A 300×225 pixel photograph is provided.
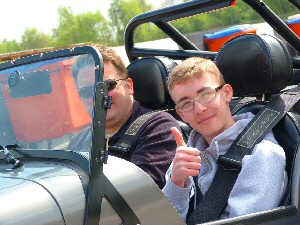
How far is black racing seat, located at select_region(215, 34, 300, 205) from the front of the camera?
240 centimetres

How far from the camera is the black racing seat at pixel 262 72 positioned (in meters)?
2.40

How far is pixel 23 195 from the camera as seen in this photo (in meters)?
1.66

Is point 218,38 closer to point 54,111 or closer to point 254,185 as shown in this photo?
point 254,185

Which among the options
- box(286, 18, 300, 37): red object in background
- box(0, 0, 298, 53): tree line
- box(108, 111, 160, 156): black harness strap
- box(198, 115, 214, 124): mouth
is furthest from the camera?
box(0, 0, 298, 53): tree line

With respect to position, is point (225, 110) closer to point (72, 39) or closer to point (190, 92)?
point (190, 92)

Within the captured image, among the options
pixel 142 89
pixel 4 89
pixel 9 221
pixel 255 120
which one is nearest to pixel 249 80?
pixel 255 120

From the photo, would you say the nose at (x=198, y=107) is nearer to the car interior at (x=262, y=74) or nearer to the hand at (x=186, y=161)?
the hand at (x=186, y=161)

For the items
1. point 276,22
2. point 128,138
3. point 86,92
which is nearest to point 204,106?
point 128,138

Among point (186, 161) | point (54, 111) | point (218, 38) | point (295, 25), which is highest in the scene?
point (54, 111)

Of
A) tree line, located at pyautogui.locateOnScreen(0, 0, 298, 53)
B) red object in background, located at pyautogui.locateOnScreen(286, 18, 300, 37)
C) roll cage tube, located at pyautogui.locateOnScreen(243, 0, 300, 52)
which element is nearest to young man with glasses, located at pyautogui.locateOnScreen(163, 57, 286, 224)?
roll cage tube, located at pyautogui.locateOnScreen(243, 0, 300, 52)

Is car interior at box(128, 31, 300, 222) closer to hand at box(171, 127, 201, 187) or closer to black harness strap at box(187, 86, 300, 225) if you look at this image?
black harness strap at box(187, 86, 300, 225)

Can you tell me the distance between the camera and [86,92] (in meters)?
1.86

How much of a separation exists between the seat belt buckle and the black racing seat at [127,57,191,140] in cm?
94

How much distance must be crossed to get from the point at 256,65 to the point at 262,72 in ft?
0.16
